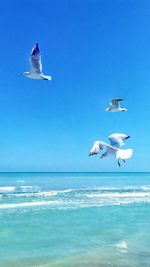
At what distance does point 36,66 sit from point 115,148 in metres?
2.87

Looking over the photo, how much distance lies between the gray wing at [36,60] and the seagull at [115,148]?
2224 millimetres

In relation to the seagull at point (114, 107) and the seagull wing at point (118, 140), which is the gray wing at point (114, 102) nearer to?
the seagull at point (114, 107)

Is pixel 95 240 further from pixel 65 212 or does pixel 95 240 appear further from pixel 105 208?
pixel 105 208

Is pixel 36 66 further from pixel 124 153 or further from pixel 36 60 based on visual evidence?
pixel 124 153

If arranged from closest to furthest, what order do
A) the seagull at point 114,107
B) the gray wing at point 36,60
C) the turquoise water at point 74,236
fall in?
the gray wing at point 36,60 → the seagull at point 114,107 → the turquoise water at point 74,236

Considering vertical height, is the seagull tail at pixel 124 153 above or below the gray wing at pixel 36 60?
below

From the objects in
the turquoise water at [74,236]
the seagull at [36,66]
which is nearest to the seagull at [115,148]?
the seagull at [36,66]

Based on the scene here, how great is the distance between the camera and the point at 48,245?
39.7ft

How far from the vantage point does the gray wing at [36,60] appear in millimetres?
8414

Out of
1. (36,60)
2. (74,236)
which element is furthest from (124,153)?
(74,236)

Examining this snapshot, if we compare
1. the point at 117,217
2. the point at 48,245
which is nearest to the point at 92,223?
the point at 117,217

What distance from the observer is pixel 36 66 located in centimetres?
918

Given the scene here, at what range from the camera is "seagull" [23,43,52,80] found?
8.44m

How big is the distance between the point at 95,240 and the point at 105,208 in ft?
25.9
